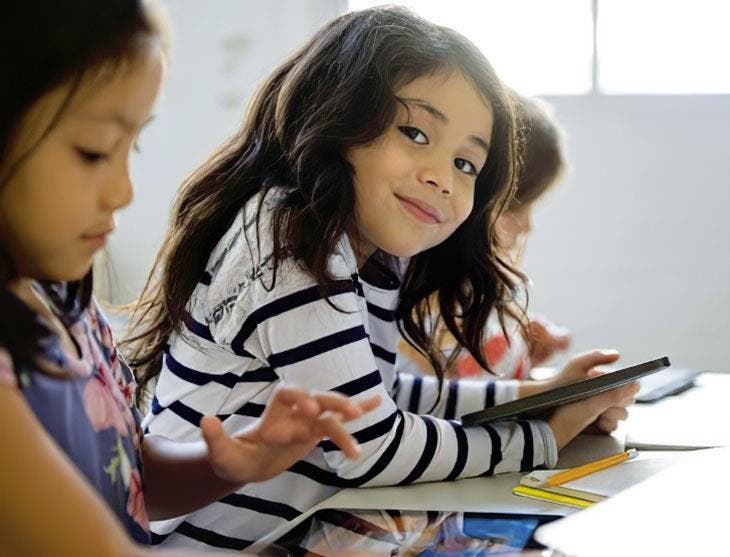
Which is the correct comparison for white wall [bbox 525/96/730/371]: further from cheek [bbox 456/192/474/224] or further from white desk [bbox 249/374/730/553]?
cheek [bbox 456/192/474/224]

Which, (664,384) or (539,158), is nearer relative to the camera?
(664,384)

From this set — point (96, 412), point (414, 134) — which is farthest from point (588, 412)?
point (96, 412)

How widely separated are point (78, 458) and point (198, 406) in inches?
14.9

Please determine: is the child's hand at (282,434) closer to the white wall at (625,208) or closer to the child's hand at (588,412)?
the child's hand at (588,412)

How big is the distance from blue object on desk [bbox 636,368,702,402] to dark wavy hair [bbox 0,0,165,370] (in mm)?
880

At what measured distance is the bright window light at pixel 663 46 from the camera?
2.92m

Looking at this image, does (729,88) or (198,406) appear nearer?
(198,406)

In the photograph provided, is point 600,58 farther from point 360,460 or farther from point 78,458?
point 78,458

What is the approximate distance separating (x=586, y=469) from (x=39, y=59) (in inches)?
26.1

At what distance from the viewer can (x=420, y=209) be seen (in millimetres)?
1158

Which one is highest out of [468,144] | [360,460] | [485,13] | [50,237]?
[485,13]

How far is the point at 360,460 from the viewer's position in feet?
3.31

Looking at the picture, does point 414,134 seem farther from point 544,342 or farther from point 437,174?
point 544,342

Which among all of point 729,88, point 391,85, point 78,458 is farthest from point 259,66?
point 78,458
